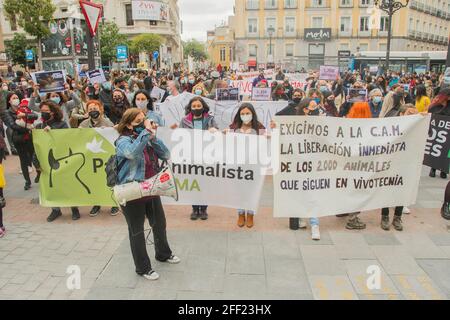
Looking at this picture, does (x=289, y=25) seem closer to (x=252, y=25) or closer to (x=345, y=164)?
(x=252, y=25)

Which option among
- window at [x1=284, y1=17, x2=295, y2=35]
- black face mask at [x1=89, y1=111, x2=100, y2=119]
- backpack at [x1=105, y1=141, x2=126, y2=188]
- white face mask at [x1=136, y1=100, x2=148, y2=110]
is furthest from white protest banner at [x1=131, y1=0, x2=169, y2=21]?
backpack at [x1=105, y1=141, x2=126, y2=188]

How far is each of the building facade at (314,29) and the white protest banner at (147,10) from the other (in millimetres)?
13868

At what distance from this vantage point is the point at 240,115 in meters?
5.24

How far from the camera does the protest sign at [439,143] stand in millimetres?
6242

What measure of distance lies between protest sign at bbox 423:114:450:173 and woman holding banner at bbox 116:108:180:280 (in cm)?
444

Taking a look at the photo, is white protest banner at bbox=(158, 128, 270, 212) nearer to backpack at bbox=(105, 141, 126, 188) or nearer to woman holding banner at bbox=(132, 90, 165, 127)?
woman holding banner at bbox=(132, 90, 165, 127)

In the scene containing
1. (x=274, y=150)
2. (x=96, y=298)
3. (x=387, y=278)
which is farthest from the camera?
(x=274, y=150)

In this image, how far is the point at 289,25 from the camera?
57844 mm

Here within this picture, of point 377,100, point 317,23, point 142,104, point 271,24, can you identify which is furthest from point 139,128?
point 317,23

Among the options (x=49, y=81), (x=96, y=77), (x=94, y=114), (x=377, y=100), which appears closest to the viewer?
(x=94, y=114)

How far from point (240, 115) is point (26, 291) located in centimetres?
308

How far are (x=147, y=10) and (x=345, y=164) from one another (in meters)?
64.1
